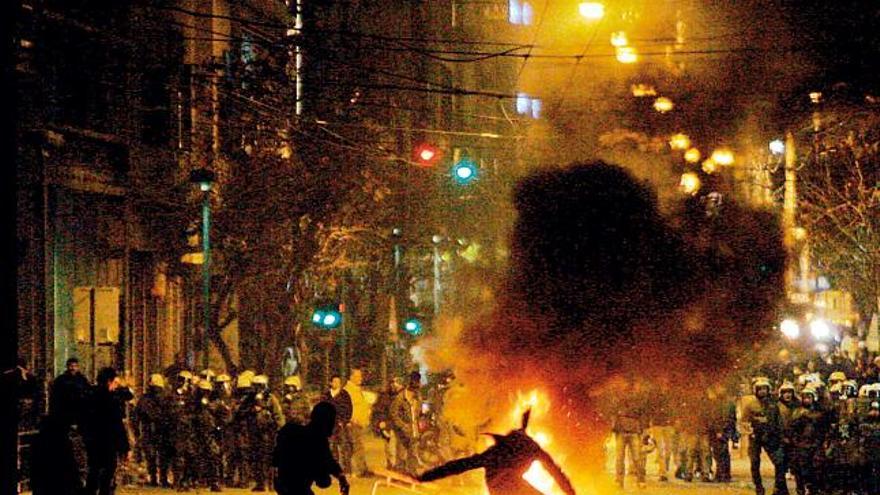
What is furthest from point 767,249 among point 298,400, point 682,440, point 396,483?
point 396,483

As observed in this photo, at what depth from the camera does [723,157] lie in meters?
33.7

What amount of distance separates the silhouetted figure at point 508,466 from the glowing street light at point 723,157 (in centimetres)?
2388

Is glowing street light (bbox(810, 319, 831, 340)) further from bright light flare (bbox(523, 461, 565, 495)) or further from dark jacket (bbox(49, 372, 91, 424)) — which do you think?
bright light flare (bbox(523, 461, 565, 495))

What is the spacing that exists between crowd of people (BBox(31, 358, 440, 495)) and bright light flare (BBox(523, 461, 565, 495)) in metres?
6.62

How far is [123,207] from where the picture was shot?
2848cm

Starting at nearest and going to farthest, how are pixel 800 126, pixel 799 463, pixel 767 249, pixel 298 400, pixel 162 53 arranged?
pixel 799 463 < pixel 298 400 < pixel 767 249 < pixel 162 53 < pixel 800 126

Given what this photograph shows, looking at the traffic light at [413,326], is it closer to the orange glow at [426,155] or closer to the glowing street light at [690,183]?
the glowing street light at [690,183]

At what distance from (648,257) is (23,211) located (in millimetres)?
10246

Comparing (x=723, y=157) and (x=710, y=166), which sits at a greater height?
(x=723, y=157)

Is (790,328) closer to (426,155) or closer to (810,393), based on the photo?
(426,155)

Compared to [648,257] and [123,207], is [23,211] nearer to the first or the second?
[123,207]

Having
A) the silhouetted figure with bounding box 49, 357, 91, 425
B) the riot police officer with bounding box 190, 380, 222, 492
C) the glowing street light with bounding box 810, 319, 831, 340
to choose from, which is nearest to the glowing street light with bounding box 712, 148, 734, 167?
the glowing street light with bounding box 810, 319, 831, 340

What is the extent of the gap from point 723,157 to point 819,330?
11.1 m

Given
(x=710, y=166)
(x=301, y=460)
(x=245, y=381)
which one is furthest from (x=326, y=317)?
(x=301, y=460)
